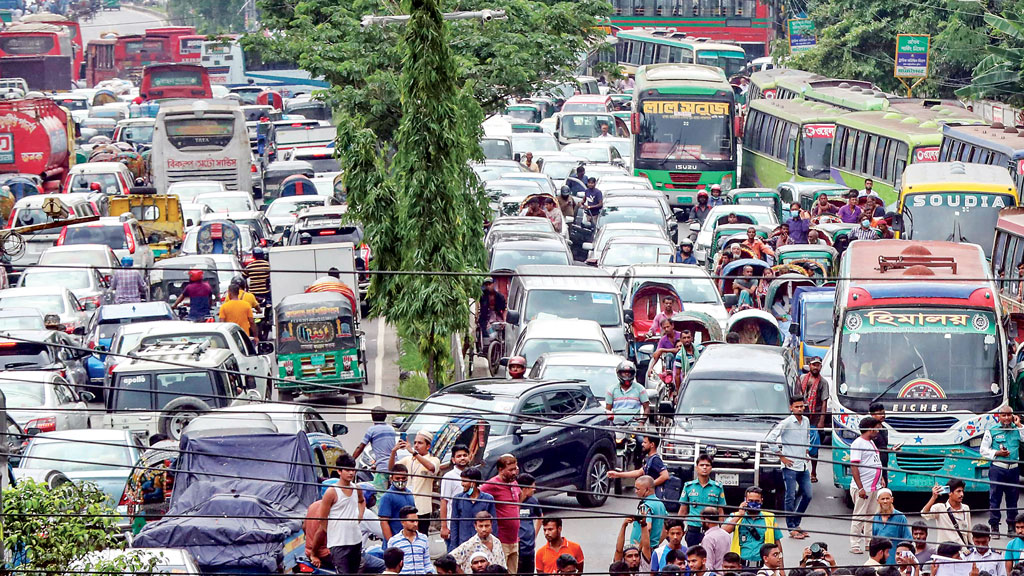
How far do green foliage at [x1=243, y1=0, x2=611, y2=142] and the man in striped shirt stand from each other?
17923mm

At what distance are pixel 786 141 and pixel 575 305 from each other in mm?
20368

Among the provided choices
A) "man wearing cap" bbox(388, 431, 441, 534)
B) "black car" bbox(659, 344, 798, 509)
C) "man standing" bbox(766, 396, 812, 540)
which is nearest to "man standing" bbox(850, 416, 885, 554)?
"man standing" bbox(766, 396, 812, 540)

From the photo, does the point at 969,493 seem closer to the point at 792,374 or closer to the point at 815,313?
the point at 792,374

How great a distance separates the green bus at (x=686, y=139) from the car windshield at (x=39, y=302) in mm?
18612

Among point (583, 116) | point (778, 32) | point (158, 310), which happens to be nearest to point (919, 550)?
point (158, 310)

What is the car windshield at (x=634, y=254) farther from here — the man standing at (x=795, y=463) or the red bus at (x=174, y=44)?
the red bus at (x=174, y=44)

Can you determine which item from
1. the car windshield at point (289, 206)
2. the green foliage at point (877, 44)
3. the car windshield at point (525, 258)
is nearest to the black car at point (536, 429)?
the car windshield at point (525, 258)

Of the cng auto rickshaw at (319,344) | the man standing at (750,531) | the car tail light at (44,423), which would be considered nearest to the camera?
the man standing at (750,531)

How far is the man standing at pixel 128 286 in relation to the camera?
28281 mm

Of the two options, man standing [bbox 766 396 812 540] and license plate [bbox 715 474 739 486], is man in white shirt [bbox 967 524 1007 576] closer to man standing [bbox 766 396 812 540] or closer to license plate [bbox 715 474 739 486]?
man standing [bbox 766 396 812 540]

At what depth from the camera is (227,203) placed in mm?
38438

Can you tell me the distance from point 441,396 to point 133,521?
3738 mm

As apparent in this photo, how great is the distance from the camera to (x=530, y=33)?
3716 cm

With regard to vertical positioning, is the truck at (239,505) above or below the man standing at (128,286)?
above
